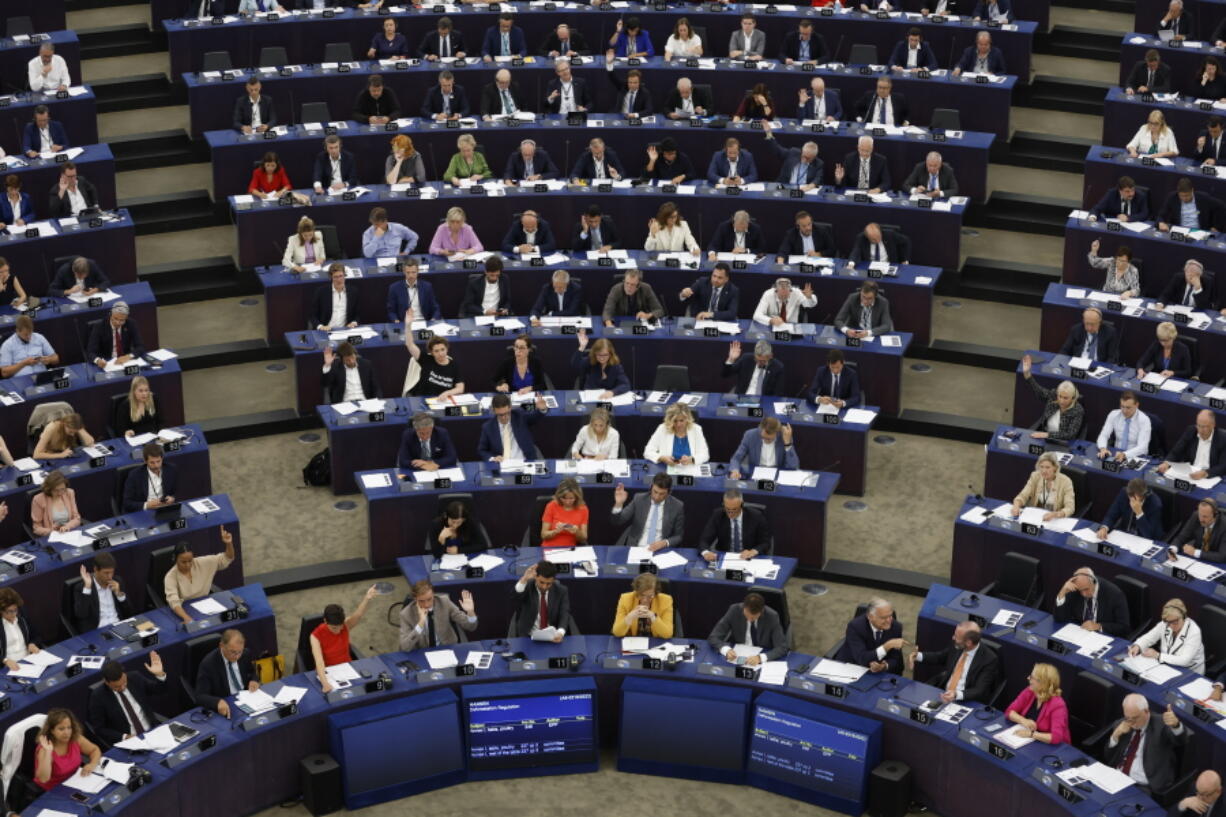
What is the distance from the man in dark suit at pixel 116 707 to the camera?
1401cm

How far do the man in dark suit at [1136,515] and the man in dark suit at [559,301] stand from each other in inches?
239

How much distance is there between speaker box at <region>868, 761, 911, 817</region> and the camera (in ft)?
46.2

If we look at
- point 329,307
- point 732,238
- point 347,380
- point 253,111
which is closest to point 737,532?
point 347,380

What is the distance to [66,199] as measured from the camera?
20625 millimetres

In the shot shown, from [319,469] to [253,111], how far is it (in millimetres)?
5511

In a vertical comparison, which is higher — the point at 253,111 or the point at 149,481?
the point at 253,111

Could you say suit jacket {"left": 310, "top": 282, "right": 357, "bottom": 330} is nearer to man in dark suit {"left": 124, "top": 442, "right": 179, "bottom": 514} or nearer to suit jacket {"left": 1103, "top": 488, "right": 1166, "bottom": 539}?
man in dark suit {"left": 124, "top": 442, "right": 179, "bottom": 514}

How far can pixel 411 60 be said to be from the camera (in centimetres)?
2348

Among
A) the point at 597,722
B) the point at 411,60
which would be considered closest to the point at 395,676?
the point at 597,722

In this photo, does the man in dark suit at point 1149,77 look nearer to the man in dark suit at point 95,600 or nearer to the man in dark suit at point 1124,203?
the man in dark suit at point 1124,203

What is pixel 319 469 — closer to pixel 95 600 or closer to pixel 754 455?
pixel 95 600

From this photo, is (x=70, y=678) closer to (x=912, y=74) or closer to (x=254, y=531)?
(x=254, y=531)

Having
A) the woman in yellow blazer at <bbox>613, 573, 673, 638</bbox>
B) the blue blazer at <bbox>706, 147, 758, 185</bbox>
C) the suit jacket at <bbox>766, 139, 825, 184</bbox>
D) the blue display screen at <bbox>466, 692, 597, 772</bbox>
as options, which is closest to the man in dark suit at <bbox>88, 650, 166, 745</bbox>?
the blue display screen at <bbox>466, 692, 597, 772</bbox>

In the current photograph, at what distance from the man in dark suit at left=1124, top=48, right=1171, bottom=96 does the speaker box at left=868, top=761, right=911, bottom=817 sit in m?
11.1
